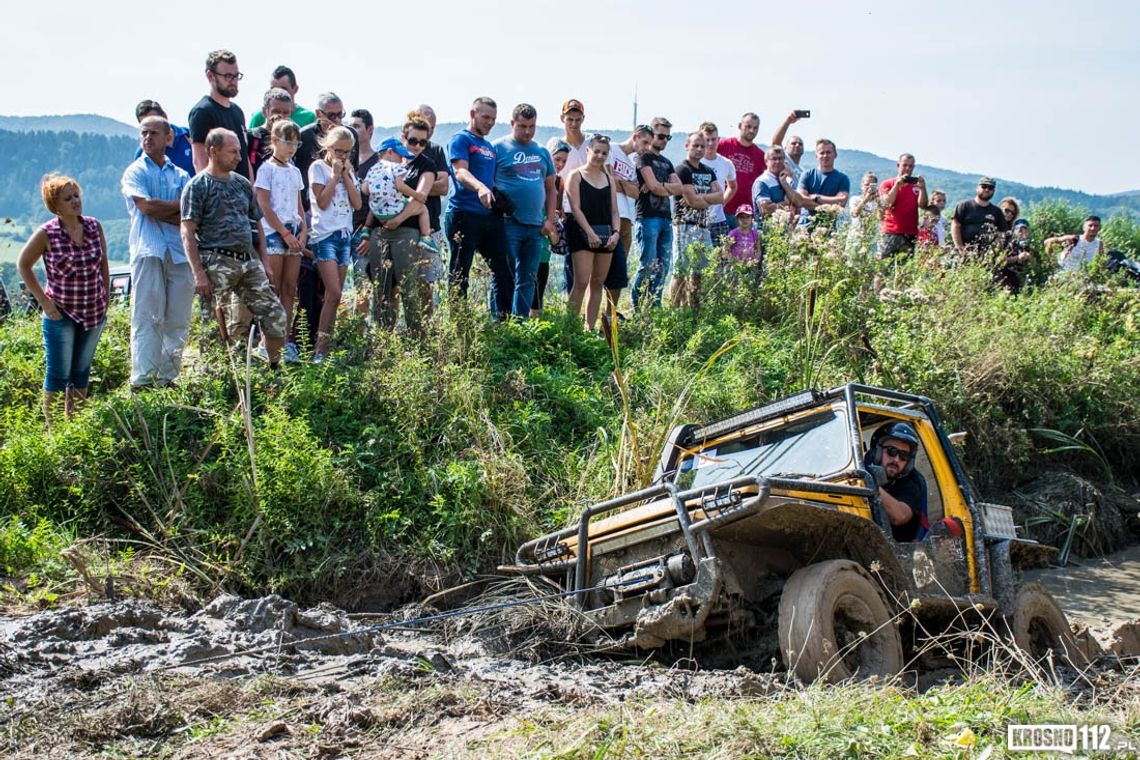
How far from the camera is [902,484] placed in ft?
26.3

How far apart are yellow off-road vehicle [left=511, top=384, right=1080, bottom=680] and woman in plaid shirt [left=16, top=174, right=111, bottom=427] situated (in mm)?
4362

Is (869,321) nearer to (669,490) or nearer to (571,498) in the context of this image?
(571,498)

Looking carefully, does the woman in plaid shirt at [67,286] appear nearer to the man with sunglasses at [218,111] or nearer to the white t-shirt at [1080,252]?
the man with sunglasses at [218,111]

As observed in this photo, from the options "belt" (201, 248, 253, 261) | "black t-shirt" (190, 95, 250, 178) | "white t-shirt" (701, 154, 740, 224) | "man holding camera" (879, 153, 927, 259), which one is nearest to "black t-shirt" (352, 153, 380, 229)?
"black t-shirt" (190, 95, 250, 178)

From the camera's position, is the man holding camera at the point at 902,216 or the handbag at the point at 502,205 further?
the man holding camera at the point at 902,216

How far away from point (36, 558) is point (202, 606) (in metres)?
1.30

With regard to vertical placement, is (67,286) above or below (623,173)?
below

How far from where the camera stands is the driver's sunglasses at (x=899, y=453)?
7.91m

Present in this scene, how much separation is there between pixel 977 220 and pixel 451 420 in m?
9.97

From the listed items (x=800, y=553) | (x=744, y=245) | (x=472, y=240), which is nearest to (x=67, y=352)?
(x=472, y=240)

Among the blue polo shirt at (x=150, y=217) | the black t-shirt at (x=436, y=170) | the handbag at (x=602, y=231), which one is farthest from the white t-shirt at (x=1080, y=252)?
→ the blue polo shirt at (x=150, y=217)

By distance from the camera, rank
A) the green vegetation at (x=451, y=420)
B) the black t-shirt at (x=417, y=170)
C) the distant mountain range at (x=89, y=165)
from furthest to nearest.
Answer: the distant mountain range at (x=89, y=165) < the black t-shirt at (x=417, y=170) < the green vegetation at (x=451, y=420)

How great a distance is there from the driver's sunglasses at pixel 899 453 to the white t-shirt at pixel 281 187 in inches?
215

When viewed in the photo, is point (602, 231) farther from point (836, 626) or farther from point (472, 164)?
point (836, 626)
